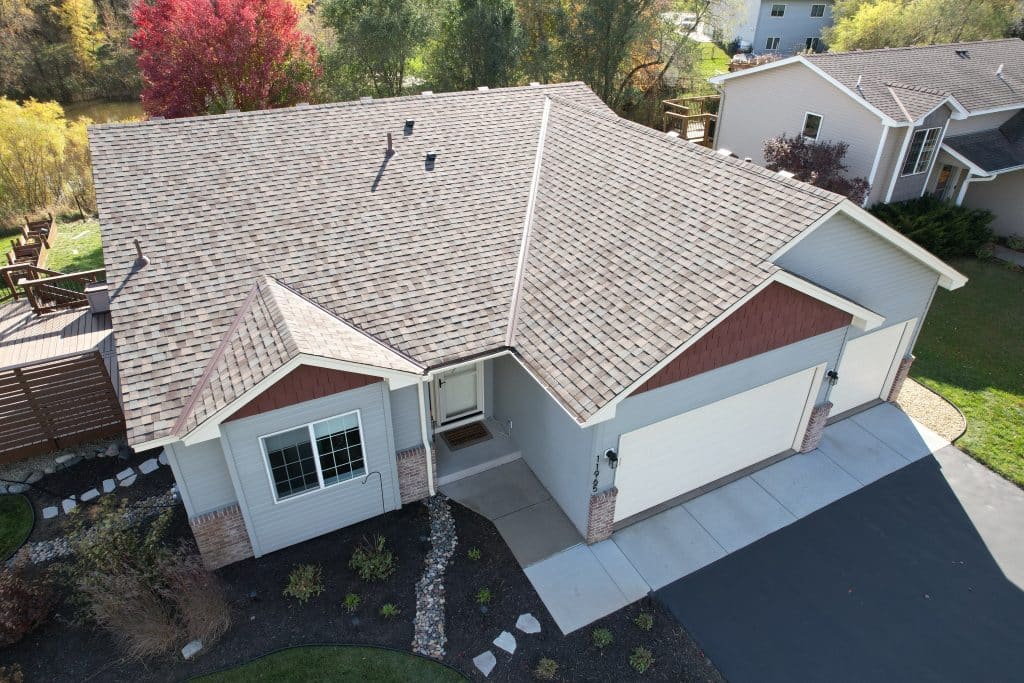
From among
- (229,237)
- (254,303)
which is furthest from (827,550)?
(229,237)

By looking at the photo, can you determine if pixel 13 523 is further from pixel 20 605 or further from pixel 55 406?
pixel 20 605

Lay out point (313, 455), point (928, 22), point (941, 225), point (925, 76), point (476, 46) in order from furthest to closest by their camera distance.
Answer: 1. point (928, 22)
2. point (476, 46)
3. point (925, 76)
4. point (941, 225)
5. point (313, 455)

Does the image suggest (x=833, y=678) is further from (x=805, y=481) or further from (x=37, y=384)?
(x=37, y=384)

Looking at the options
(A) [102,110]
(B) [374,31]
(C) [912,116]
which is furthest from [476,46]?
(A) [102,110]

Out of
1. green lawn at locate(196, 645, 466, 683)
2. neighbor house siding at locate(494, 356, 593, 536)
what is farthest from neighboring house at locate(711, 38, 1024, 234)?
green lawn at locate(196, 645, 466, 683)

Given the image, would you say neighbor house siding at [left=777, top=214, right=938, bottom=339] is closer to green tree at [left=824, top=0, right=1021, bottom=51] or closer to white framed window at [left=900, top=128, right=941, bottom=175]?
white framed window at [left=900, top=128, right=941, bottom=175]

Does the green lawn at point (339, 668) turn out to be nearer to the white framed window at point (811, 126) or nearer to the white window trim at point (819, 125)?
the white window trim at point (819, 125)
